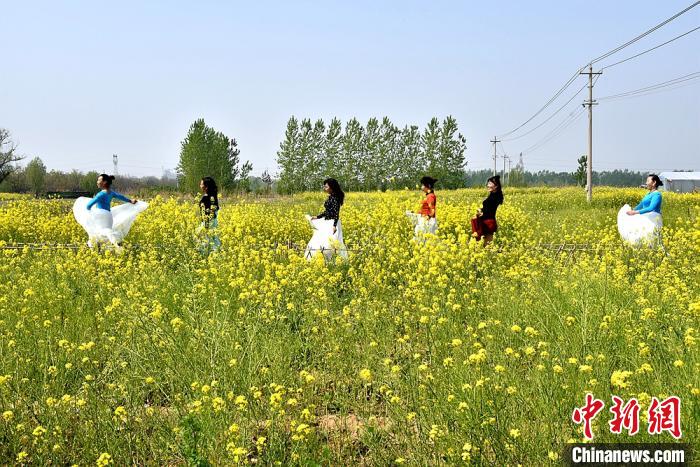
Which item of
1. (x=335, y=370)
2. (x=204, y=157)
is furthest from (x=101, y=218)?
(x=204, y=157)

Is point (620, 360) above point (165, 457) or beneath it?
above

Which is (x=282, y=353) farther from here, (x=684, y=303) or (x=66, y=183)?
(x=66, y=183)

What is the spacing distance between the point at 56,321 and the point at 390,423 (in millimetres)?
3559

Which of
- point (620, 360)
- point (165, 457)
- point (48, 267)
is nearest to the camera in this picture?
point (165, 457)

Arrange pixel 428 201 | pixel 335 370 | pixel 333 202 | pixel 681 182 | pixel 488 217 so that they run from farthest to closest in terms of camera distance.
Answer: pixel 681 182
pixel 428 201
pixel 488 217
pixel 333 202
pixel 335 370

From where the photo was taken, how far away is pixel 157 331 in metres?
4.32

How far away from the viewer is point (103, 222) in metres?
10.2

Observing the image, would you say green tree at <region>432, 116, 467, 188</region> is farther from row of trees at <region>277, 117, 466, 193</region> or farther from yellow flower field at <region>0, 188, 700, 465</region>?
yellow flower field at <region>0, 188, 700, 465</region>

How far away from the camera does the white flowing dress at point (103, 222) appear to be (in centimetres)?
1016

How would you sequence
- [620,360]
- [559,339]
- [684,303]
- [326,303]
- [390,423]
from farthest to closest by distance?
1. [326,303]
2. [684,303]
3. [559,339]
4. [620,360]
5. [390,423]

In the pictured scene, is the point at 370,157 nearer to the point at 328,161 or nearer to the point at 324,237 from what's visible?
the point at 328,161

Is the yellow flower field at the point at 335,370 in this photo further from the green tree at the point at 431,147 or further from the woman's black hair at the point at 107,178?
the green tree at the point at 431,147

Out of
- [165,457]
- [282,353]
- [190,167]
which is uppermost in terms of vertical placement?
[190,167]

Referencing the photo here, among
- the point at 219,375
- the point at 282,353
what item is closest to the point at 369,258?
the point at 282,353
